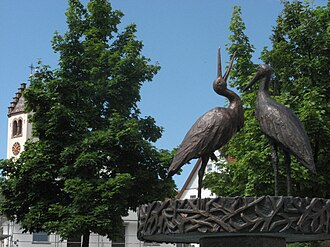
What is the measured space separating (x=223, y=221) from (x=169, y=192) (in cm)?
1447

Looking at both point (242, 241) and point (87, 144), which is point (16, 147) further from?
point (242, 241)

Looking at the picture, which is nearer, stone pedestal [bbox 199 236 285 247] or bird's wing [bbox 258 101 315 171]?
stone pedestal [bbox 199 236 285 247]

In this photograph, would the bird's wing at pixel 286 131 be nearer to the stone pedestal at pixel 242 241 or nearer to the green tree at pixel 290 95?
the stone pedestal at pixel 242 241

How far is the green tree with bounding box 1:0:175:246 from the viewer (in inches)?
970

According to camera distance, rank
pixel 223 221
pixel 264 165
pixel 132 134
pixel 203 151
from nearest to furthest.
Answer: pixel 223 221, pixel 203 151, pixel 264 165, pixel 132 134

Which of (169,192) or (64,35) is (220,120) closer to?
(169,192)

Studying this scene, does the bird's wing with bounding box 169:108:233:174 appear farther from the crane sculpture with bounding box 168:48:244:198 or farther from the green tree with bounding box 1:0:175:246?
the green tree with bounding box 1:0:175:246

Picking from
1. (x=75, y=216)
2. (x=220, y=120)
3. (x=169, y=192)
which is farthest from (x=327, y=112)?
(x=220, y=120)

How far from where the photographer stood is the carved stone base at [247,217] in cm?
1196

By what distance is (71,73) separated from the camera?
26.8 metres

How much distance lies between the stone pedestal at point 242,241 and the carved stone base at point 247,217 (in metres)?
0.22

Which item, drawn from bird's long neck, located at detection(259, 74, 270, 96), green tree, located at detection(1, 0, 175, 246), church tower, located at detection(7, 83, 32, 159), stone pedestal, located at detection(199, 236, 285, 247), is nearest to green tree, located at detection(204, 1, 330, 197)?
green tree, located at detection(1, 0, 175, 246)

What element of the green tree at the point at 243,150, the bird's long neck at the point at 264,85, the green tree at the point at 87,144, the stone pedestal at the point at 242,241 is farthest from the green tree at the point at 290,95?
the stone pedestal at the point at 242,241

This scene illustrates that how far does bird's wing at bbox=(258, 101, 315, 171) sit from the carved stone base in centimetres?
99
